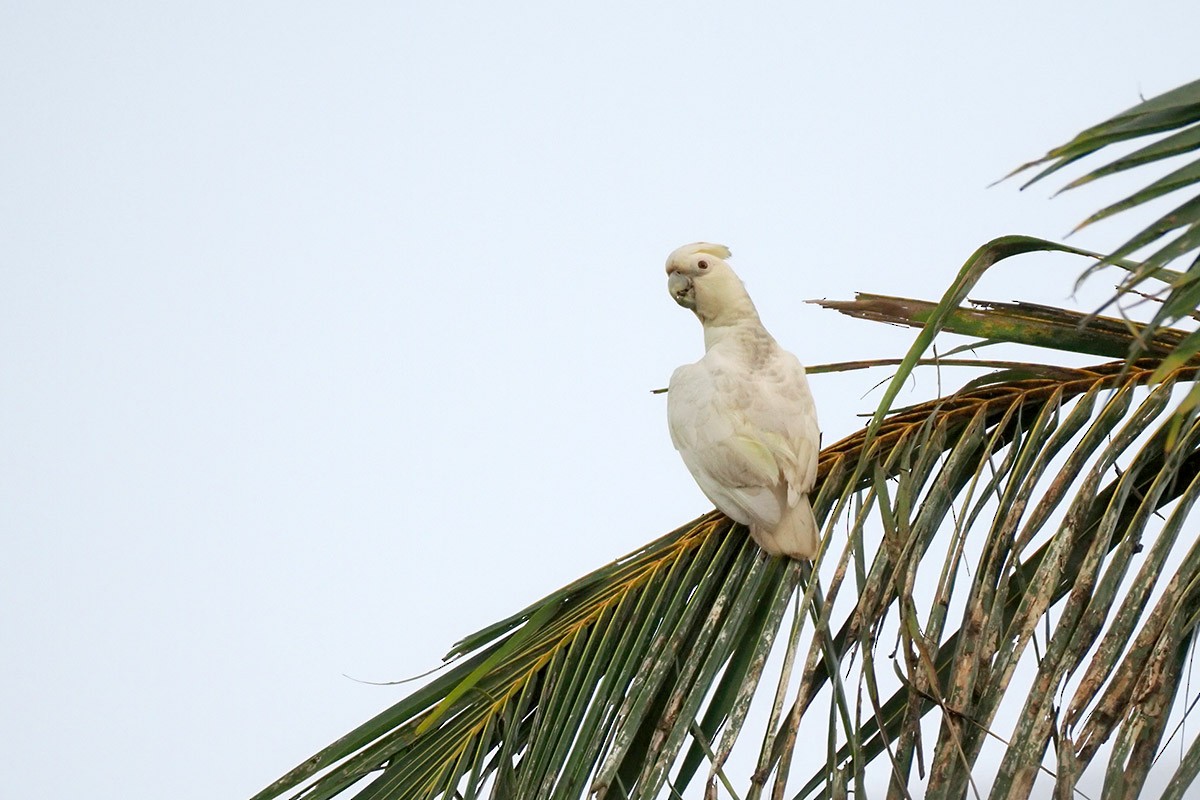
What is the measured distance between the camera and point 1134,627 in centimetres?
213

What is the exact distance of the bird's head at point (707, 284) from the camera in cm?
435

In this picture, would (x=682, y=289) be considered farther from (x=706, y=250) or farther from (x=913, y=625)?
(x=913, y=625)

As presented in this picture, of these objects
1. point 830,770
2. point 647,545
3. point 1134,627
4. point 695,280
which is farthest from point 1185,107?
point 695,280

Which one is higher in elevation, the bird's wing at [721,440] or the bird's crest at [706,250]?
the bird's crest at [706,250]

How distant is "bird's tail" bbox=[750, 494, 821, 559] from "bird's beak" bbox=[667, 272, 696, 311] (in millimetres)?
1472

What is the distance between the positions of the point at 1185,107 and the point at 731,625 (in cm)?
150

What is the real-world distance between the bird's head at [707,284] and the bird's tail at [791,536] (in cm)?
136

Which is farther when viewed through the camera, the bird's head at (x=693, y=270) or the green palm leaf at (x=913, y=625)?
the bird's head at (x=693, y=270)

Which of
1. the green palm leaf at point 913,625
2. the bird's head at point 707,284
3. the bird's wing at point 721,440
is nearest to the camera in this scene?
the green palm leaf at point 913,625

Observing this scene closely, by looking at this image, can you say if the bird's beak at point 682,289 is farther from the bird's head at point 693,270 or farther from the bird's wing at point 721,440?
the bird's wing at point 721,440

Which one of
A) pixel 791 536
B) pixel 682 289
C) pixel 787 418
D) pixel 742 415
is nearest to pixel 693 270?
pixel 682 289

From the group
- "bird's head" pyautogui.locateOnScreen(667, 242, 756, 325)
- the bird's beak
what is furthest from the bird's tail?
the bird's beak

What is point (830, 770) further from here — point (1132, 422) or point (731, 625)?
point (1132, 422)

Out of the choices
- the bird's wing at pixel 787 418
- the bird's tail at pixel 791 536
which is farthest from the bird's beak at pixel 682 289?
the bird's tail at pixel 791 536
